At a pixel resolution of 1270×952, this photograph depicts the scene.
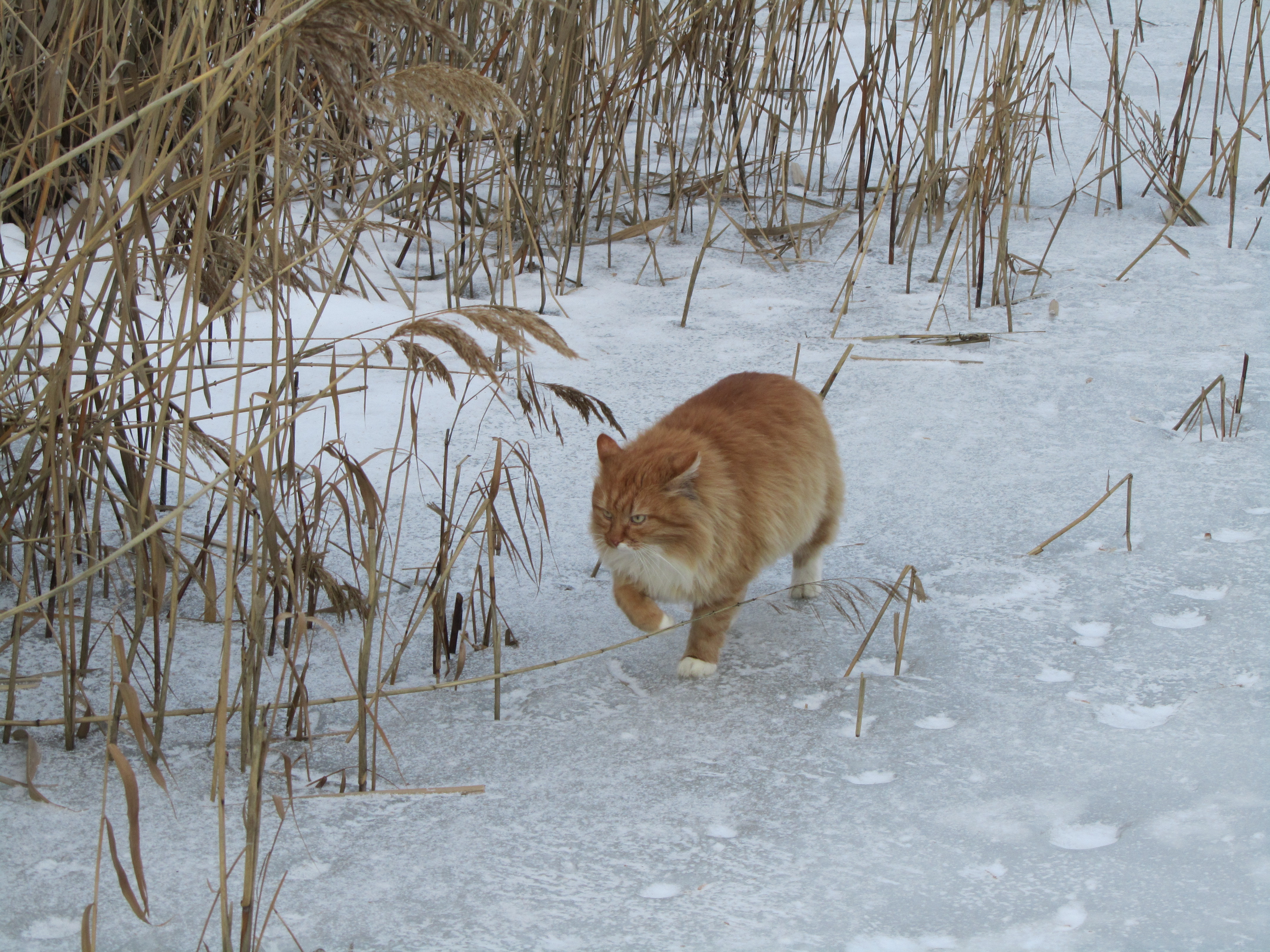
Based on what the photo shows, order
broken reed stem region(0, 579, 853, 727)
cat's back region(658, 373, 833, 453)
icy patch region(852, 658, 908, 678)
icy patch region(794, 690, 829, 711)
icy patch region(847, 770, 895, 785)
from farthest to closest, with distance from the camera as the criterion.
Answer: cat's back region(658, 373, 833, 453) < icy patch region(852, 658, 908, 678) < icy patch region(794, 690, 829, 711) < icy patch region(847, 770, 895, 785) < broken reed stem region(0, 579, 853, 727)

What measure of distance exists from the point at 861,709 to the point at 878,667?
285 mm

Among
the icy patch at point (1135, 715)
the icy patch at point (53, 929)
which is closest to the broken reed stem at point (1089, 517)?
the icy patch at point (1135, 715)

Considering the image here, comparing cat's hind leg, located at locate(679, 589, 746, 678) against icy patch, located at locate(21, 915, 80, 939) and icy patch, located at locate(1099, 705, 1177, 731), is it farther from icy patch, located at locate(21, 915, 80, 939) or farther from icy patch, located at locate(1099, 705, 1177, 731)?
icy patch, located at locate(21, 915, 80, 939)

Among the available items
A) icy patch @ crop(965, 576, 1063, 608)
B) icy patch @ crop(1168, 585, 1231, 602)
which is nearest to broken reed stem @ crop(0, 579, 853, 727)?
icy patch @ crop(965, 576, 1063, 608)

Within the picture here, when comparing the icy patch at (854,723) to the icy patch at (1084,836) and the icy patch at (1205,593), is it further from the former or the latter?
the icy patch at (1205,593)

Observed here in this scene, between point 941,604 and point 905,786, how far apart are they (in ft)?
2.13

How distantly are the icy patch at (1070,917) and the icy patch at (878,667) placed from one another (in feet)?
2.19

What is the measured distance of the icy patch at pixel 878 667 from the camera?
2197 mm

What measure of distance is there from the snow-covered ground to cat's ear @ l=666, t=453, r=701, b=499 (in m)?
0.35

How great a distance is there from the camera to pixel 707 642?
89.3 inches

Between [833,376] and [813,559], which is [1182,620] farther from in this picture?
[833,376]

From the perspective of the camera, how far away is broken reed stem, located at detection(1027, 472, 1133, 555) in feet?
8.25

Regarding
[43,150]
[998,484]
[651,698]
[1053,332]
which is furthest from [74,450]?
[1053,332]

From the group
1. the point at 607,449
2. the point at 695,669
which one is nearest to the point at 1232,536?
the point at 695,669
